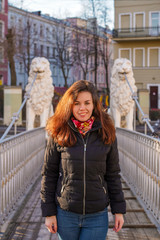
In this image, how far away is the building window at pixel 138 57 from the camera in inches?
1515

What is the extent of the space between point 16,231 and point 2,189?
535 mm

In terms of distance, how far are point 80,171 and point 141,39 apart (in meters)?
36.1

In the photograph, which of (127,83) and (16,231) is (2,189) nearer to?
(16,231)

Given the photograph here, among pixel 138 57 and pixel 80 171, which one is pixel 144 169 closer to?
pixel 80 171

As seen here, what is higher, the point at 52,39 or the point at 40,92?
the point at 52,39

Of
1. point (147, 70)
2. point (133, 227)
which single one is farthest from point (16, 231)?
point (147, 70)

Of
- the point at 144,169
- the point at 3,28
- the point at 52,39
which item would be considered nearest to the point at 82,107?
the point at 144,169

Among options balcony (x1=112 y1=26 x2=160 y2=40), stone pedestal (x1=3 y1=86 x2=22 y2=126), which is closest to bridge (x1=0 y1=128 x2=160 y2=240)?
stone pedestal (x1=3 y1=86 x2=22 y2=126)

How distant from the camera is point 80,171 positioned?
288 cm

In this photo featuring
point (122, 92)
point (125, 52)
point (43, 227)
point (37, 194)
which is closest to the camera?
point (43, 227)

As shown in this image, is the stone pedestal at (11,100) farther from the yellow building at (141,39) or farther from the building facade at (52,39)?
the yellow building at (141,39)

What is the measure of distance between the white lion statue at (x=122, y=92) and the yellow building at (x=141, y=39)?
946 inches

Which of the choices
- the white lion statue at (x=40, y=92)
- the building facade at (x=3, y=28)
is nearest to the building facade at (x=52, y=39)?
the building facade at (x=3, y=28)

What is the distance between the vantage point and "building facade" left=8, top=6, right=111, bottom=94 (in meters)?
38.2
